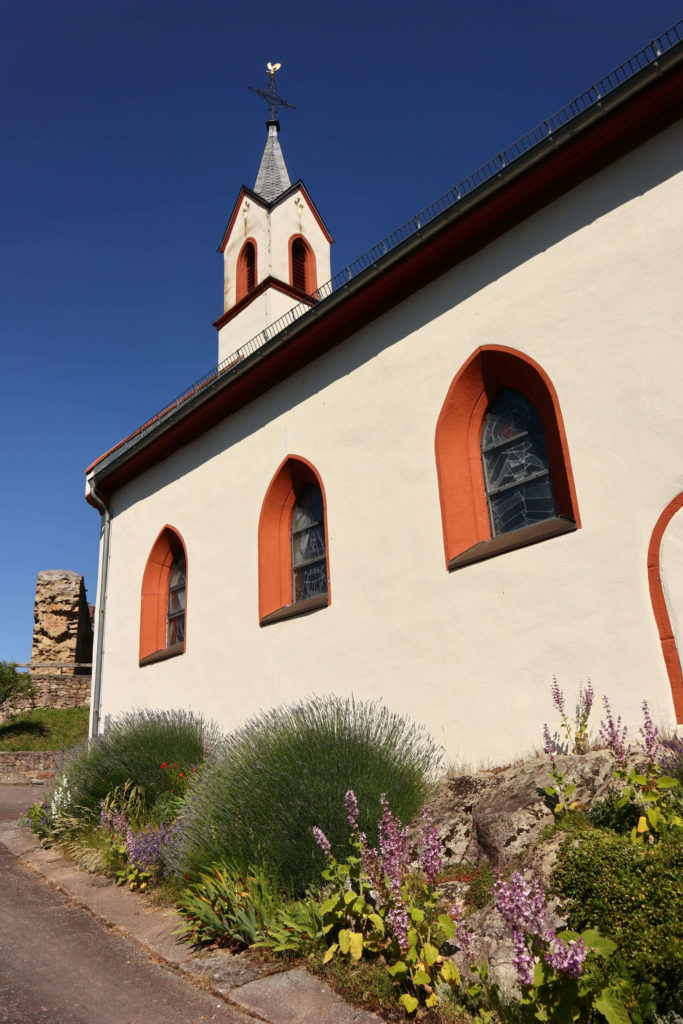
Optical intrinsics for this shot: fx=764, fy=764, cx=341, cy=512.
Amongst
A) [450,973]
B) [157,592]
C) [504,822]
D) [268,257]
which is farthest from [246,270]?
[450,973]

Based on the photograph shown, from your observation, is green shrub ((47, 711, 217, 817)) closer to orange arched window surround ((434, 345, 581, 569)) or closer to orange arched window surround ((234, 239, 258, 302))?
orange arched window surround ((434, 345, 581, 569))

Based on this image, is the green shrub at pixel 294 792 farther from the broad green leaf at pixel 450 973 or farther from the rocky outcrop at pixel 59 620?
the rocky outcrop at pixel 59 620

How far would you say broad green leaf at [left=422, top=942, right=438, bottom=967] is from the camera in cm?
374

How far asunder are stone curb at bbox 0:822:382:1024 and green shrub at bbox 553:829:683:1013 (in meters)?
1.19

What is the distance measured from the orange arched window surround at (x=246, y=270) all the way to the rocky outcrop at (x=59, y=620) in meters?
11.2

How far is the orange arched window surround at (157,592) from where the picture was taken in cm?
1227

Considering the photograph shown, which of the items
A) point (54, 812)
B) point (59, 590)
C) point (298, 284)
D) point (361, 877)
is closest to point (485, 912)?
point (361, 877)

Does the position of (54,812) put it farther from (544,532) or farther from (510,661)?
(544,532)

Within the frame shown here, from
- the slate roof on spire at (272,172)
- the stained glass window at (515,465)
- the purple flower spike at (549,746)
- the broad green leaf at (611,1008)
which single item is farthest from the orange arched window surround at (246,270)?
the broad green leaf at (611,1008)

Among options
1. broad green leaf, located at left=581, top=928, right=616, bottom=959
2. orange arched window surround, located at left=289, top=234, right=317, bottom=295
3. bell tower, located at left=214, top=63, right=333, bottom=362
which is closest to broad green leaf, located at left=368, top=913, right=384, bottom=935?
broad green leaf, located at left=581, top=928, right=616, bottom=959

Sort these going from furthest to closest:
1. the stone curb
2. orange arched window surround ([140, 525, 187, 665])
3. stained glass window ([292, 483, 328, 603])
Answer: orange arched window surround ([140, 525, 187, 665])
stained glass window ([292, 483, 328, 603])
the stone curb

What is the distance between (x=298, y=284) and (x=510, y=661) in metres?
13.7

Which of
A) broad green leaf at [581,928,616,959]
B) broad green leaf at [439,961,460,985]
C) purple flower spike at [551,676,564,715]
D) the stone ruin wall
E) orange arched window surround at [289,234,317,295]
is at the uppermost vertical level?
orange arched window surround at [289,234,317,295]

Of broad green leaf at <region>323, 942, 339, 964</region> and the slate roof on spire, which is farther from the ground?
the slate roof on spire
